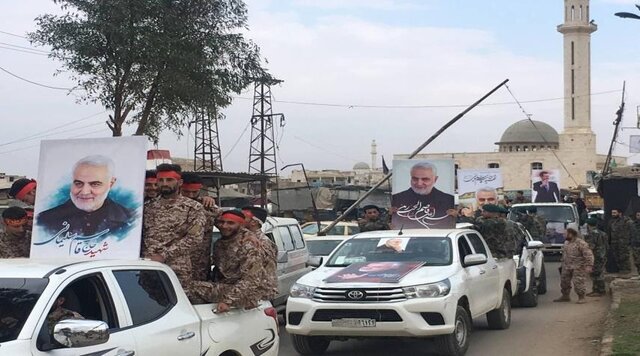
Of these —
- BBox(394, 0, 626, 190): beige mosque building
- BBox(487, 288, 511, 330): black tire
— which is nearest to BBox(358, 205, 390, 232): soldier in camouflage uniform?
BBox(487, 288, 511, 330): black tire

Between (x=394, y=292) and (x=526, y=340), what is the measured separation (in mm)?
2948

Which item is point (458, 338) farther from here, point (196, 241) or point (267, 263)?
point (196, 241)

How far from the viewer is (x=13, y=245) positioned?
7.63 metres

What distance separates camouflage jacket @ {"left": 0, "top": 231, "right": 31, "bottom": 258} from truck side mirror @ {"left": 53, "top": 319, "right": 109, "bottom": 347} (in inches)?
127

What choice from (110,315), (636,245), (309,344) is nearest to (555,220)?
(636,245)

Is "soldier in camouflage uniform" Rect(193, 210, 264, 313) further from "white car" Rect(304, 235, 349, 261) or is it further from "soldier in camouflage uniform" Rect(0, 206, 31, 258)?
"white car" Rect(304, 235, 349, 261)

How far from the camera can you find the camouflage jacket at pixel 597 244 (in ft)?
53.4

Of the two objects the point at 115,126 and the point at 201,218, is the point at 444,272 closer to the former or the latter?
the point at 201,218

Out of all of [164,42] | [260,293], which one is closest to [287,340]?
[260,293]

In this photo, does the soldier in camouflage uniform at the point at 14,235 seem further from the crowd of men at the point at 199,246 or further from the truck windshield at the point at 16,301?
the truck windshield at the point at 16,301

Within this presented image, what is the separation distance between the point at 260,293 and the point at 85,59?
13696mm

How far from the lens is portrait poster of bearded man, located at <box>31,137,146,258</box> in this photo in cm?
649

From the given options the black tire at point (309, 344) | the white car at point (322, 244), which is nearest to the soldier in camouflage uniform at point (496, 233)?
the white car at point (322, 244)

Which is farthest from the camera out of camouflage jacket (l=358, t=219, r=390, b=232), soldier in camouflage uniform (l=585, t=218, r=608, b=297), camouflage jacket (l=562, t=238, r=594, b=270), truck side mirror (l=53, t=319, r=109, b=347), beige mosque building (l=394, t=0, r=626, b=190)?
beige mosque building (l=394, t=0, r=626, b=190)
